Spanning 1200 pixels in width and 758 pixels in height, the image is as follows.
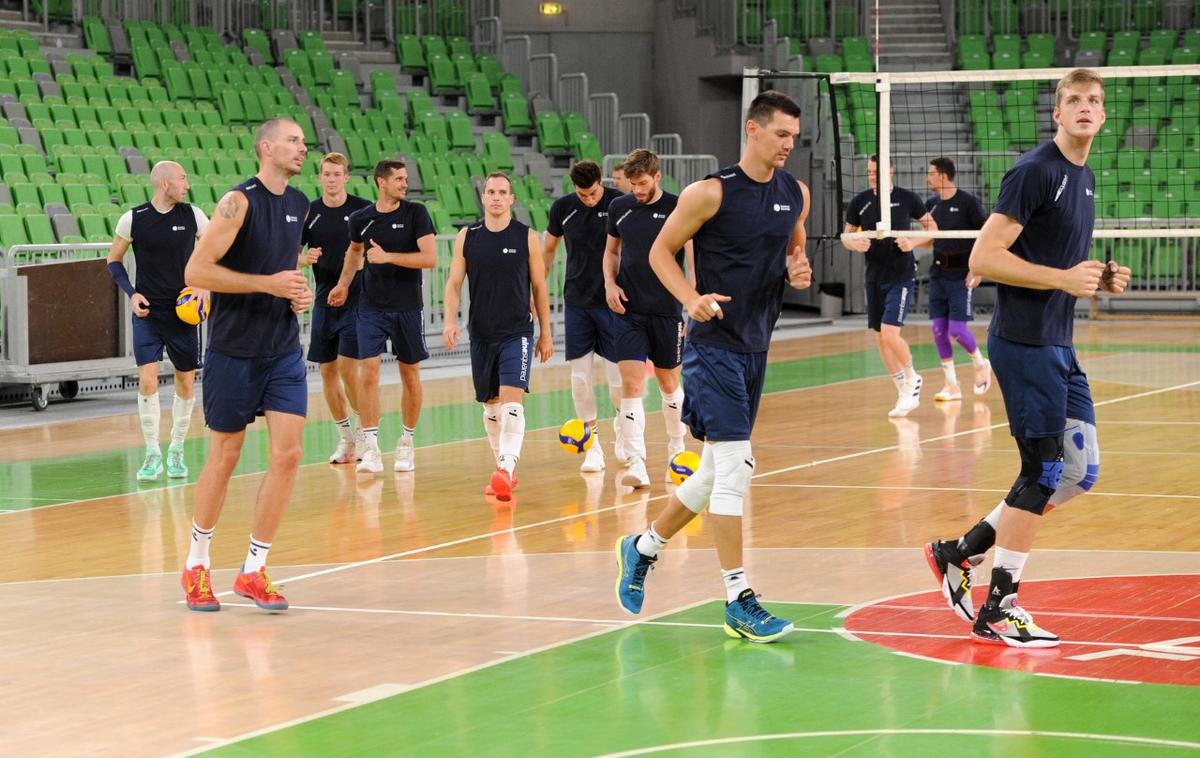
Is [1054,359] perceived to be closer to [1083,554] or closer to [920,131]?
[1083,554]

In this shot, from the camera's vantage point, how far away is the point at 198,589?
313 inches

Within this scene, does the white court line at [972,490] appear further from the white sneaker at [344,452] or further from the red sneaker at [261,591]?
the red sneaker at [261,591]

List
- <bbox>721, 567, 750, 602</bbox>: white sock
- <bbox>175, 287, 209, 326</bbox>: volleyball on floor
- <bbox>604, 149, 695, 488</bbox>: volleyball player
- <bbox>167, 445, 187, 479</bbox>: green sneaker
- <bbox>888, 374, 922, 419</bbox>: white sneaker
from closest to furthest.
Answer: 1. <bbox>721, 567, 750, 602</bbox>: white sock
2. <bbox>604, 149, 695, 488</bbox>: volleyball player
3. <bbox>175, 287, 209, 326</bbox>: volleyball on floor
4. <bbox>167, 445, 187, 479</bbox>: green sneaker
5. <bbox>888, 374, 922, 419</bbox>: white sneaker

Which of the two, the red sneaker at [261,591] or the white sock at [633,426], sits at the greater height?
the white sock at [633,426]

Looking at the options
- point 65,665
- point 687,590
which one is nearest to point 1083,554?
point 687,590

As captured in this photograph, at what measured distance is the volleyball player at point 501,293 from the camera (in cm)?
1155

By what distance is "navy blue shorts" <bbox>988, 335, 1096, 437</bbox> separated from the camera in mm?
6949

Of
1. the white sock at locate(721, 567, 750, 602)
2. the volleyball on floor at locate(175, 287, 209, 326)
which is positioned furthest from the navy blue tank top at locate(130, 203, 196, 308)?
the white sock at locate(721, 567, 750, 602)

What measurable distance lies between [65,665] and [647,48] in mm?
28380

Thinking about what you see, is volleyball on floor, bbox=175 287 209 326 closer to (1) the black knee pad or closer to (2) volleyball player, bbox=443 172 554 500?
(2) volleyball player, bbox=443 172 554 500

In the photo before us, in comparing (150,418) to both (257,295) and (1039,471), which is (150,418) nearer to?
(257,295)

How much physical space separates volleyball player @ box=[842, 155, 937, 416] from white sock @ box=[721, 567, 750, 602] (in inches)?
342

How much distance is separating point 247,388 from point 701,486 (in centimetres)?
218

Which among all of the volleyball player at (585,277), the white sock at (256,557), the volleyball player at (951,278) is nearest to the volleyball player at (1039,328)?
the white sock at (256,557)
